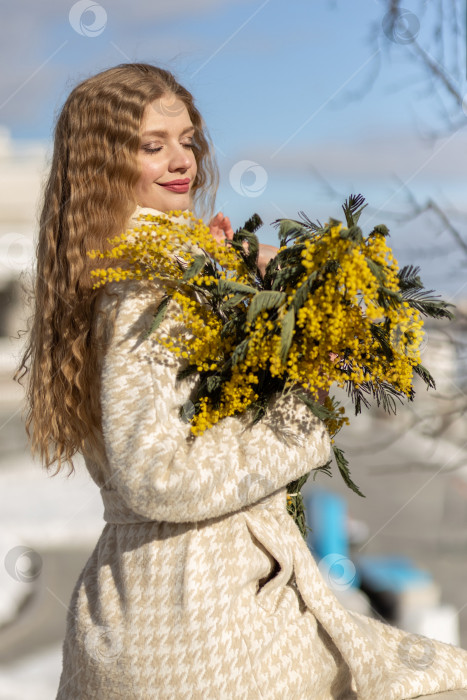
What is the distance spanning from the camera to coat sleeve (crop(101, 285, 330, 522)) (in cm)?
142

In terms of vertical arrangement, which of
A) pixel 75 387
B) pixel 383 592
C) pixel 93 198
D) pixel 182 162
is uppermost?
pixel 182 162

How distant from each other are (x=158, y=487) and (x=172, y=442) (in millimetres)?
88

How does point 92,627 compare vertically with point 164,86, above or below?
below

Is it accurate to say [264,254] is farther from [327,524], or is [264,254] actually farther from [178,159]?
[327,524]

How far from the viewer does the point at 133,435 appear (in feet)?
4.71

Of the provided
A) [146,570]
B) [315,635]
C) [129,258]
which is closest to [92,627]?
[146,570]

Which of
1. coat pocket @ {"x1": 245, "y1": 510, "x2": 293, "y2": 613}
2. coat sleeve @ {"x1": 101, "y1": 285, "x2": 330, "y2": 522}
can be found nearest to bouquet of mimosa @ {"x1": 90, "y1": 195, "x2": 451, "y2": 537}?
A: coat sleeve @ {"x1": 101, "y1": 285, "x2": 330, "y2": 522}

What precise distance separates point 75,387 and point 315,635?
721mm

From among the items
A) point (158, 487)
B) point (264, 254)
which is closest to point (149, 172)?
point (264, 254)

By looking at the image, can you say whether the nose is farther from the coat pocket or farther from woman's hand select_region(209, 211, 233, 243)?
the coat pocket

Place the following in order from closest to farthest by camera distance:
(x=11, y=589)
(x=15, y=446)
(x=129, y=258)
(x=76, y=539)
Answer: (x=129, y=258), (x=11, y=589), (x=76, y=539), (x=15, y=446)

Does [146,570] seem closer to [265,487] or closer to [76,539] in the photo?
[265,487]

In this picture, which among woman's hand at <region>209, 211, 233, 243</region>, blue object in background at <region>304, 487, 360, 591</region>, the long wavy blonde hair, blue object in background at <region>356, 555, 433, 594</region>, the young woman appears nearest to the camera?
the young woman

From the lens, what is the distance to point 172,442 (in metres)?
1.44
